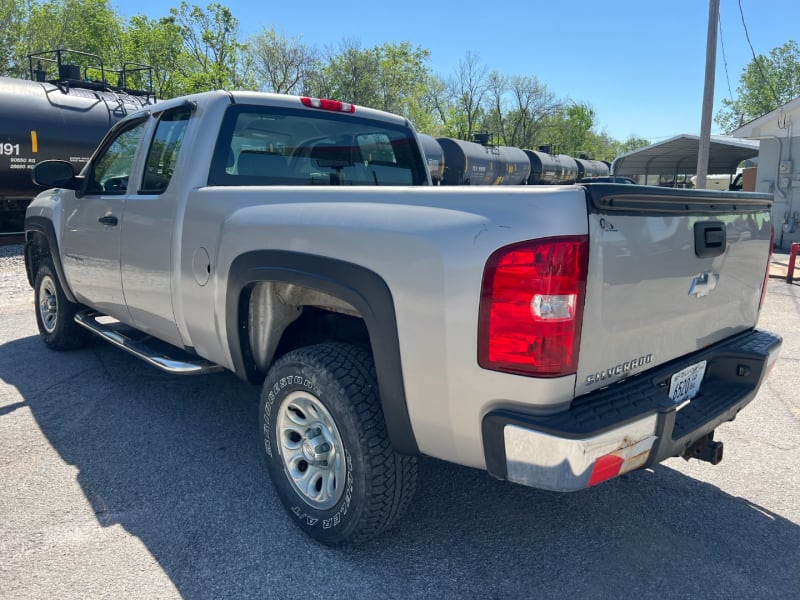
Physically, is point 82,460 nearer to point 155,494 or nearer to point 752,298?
point 155,494

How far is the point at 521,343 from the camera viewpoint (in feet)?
6.50

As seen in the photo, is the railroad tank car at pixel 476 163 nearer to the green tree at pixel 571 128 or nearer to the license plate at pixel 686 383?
the license plate at pixel 686 383

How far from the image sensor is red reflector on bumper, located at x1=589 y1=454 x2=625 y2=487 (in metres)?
2.02

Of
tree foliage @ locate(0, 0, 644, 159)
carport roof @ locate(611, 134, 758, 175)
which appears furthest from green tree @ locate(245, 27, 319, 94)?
carport roof @ locate(611, 134, 758, 175)

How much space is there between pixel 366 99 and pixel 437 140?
2842cm

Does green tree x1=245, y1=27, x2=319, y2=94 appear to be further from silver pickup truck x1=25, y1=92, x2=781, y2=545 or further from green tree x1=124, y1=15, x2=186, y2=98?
silver pickup truck x1=25, y1=92, x2=781, y2=545

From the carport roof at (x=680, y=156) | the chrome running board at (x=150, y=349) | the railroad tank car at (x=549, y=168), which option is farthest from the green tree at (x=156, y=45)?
the chrome running board at (x=150, y=349)

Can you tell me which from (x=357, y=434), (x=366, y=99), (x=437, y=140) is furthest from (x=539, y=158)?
(x=357, y=434)

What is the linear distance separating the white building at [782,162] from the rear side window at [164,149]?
16417 millimetres

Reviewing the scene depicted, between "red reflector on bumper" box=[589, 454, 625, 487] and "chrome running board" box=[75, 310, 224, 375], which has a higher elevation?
"red reflector on bumper" box=[589, 454, 625, 487]

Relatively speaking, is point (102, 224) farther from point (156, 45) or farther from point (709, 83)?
point (156, 45)

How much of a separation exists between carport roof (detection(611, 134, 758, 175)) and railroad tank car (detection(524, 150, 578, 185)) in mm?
2911

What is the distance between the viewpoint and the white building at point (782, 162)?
1555 cm

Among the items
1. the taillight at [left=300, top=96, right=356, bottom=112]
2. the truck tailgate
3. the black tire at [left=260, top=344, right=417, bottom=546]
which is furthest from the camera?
the taillight at [left=300, top=96, right=356, bottom=112]
